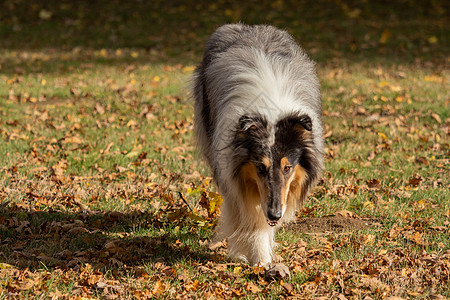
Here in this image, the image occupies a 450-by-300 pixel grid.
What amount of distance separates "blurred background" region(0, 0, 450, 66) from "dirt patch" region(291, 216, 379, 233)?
26.8ft

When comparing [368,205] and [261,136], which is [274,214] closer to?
[261,136]

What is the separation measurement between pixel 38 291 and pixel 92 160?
301 cm

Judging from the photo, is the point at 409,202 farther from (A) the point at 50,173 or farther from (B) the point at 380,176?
(A) the point at 50,173

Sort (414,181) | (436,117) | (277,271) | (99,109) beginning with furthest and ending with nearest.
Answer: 1. (99,109)
2. (436,117)
3. (414,181)
4. (277,271)

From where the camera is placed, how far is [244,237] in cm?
462

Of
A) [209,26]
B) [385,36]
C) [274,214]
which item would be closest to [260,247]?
[274,214]

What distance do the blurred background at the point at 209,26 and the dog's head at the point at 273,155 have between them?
927 centimetres

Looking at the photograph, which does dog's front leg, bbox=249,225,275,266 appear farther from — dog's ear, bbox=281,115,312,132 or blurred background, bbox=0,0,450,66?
blurred background, bbox=0,0,450,66

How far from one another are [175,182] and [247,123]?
102 inches

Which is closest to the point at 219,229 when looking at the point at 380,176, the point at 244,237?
the point at 244,237

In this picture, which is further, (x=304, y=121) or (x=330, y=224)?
(x=330, y=224)

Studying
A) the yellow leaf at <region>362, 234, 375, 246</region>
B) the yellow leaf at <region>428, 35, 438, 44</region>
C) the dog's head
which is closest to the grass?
the yellow leaf at <region>362, 234, 375, 246</region>

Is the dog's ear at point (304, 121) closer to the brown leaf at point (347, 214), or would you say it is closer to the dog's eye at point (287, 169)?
the dog's eye at point (287, 169)

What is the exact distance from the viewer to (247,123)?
3992 millimetres
